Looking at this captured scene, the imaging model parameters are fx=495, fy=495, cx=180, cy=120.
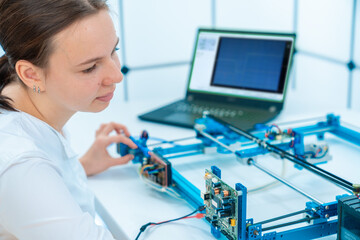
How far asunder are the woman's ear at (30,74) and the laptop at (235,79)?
0.78 m

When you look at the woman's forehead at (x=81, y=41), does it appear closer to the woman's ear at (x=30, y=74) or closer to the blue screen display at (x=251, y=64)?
the woman's ear at (x=30, y=74)

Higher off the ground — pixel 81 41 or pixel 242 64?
pixel 81 41

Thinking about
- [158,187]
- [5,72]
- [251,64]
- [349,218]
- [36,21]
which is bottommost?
[158,187]

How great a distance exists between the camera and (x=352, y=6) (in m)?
2.05

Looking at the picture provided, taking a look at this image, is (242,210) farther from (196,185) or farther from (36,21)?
(36,21)

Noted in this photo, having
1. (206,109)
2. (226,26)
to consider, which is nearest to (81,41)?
(206,109)

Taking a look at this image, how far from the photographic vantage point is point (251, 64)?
75.0 inches

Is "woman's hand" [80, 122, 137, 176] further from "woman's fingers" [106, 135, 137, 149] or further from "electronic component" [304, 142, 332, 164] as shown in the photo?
"electronic component" [304, 142, 332, 164]

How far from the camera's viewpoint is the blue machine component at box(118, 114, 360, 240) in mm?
954

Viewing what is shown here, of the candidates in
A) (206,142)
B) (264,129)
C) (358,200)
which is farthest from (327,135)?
(358,200)

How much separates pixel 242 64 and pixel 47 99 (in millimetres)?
995

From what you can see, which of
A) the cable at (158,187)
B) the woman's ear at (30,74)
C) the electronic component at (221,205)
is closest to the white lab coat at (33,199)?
the woman's ear at (30,74)

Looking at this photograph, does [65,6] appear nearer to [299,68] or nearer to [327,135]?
[327,135]

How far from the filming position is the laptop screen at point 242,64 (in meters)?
1.86
